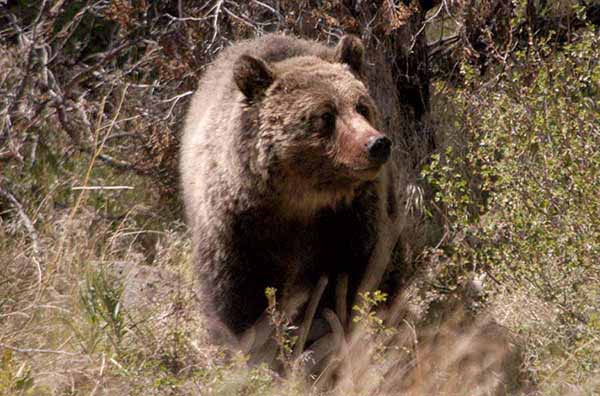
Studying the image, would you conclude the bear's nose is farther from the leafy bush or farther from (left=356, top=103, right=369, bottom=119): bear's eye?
the leafy bush

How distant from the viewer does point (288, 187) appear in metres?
4.95

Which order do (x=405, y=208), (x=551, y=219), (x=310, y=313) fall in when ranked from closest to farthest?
(x=551, y=219) < (x=310, y=313) < (x=405, y=208)

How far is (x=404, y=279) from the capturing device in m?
5.52

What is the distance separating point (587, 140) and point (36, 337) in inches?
115

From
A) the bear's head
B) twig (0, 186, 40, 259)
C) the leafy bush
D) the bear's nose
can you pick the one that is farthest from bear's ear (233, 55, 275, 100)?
twig (0, 186, 40, 259)

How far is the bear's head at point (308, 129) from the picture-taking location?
4.77 m

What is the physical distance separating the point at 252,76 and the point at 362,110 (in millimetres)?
625

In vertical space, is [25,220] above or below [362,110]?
below

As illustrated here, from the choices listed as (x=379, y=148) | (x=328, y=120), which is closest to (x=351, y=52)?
(x=328, y=120)

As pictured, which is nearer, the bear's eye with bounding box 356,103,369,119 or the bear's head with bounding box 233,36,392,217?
the bear's head with bounding box 233,36,392,217

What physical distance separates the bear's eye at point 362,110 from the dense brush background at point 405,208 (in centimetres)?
54

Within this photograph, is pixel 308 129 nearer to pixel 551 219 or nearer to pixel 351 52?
pixel 351 52

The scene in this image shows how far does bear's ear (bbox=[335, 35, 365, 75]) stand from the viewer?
17.1 feet

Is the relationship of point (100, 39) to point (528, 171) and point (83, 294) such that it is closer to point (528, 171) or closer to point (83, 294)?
point (83, 294)
